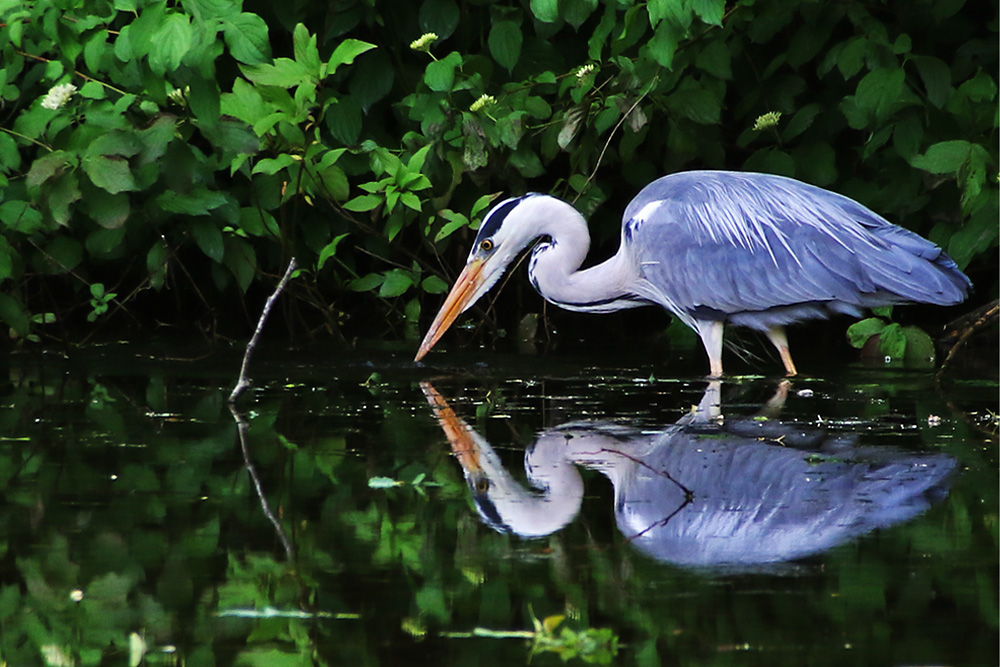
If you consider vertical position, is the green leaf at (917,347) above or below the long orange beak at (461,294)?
below

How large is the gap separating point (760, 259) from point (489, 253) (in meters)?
1.53

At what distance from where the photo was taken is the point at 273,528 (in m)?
3.61

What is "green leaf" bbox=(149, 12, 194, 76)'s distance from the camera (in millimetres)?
5645

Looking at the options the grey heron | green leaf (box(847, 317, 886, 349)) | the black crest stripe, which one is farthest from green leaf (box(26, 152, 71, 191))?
green leaf (box(847, 317, 886, 349))

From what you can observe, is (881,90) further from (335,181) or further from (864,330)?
(335,181)

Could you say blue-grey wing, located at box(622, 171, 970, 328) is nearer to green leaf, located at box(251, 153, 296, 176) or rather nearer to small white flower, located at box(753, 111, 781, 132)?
small white flower, located at box(753, 111, 781, 132)

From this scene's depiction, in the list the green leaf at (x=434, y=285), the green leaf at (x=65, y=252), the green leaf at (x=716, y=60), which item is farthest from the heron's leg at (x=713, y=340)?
the green leaf at (x=65, y=252)

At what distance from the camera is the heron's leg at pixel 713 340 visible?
21.3 ft

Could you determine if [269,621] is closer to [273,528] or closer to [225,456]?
[273,528]

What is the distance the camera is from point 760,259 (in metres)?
6.52

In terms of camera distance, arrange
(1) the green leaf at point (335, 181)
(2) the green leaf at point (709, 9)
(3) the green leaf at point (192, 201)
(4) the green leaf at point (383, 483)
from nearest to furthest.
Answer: (4) the green leaf at point (383, 483) < (2) the green leaf at point (709, 9) < (3) the green leaf at point (192, 201) < (1) the green leaf at point (335, 181)

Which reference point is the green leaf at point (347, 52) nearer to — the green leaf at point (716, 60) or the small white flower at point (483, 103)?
the small white flower at point (483, 103)

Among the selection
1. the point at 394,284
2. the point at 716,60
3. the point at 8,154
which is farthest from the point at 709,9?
the point at 8,154

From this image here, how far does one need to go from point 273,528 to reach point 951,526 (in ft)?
5.97
